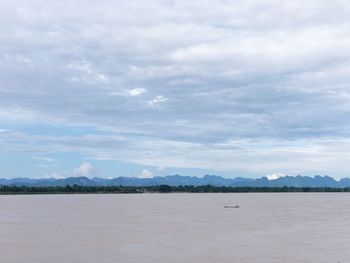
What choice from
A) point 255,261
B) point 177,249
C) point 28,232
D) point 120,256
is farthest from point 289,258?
point 28,232

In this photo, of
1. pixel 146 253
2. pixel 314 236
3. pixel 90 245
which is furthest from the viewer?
pixel 314 236

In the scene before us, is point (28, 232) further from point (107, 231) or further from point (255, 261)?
point (255, 261)

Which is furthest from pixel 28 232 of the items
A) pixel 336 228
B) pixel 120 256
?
pixel 336 228

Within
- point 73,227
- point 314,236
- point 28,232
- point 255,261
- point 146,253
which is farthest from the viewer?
point 73,227

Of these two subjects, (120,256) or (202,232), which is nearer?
(120,256)

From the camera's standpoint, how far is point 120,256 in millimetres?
31875

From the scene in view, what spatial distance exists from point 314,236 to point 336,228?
801cm

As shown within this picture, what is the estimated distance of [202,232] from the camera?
45.7 metres

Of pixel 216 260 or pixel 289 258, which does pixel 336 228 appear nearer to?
pixel 289 258

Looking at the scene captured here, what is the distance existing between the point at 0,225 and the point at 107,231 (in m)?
14.4

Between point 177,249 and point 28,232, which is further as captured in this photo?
point 28,232

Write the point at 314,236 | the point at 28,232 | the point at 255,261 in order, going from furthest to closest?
the point at 28,232 → the point at 314,236 → the point at 255,261

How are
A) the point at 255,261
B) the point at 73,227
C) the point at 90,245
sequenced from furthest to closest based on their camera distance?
the point at 73,227 → the point at 90,245 → the point at 255,261

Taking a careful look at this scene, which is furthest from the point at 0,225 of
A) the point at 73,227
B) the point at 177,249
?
the point at 177,249
